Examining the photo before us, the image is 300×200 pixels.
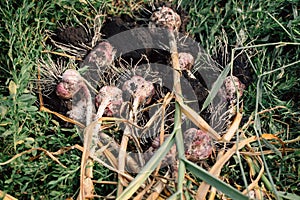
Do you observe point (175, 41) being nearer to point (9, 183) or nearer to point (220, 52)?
point (220, 52)

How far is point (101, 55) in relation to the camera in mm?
1550

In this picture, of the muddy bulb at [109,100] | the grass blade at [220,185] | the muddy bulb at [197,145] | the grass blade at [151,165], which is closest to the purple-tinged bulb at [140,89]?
the muddy bulb at [109,100]

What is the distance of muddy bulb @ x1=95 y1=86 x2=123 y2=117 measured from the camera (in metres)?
1.46

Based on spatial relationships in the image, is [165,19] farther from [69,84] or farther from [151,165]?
[151,165]

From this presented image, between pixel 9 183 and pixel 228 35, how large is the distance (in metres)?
0.81

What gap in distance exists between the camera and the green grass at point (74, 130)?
1.36 m

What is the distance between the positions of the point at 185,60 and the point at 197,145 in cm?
28

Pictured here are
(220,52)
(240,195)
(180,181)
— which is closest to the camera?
(240,195)

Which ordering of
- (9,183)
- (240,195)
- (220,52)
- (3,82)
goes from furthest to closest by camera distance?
(220,52)
(3,82)
(9,183)
(240,195)

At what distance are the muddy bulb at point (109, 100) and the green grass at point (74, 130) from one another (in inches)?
4.3

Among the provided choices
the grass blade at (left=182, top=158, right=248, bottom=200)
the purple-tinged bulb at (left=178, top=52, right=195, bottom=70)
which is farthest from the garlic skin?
the grass blade at (left=182, top=158, right=248, bottom=200)

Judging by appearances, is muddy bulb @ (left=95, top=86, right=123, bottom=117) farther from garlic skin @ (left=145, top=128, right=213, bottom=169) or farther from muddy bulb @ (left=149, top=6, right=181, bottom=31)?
muddy bulb @ (left=149, top=6, right=181, bottom=31)

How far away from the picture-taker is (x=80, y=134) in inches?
56.6

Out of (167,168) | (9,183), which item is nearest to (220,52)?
(167,168)
